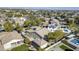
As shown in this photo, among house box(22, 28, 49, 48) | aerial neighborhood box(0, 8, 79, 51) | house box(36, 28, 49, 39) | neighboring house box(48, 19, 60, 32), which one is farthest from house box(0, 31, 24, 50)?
neighboring house box(48, 19, 60, 32)

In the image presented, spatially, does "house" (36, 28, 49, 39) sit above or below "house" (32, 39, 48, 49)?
above

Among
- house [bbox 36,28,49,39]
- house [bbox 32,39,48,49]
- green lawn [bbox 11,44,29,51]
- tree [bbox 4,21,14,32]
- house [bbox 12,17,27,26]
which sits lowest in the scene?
green lawn [bbox 11,44,29,51]

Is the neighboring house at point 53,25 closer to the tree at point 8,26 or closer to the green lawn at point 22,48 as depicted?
the green lawn at point 22,48

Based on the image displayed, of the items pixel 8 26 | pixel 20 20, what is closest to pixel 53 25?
pixel 20 20

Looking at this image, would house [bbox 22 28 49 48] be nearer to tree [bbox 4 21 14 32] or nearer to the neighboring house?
the neighboring house

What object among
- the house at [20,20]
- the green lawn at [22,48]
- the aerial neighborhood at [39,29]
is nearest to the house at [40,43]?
the aerial neighborhood at [39,29]
